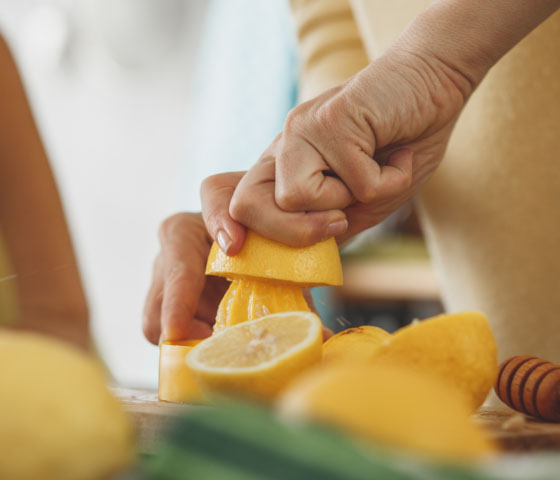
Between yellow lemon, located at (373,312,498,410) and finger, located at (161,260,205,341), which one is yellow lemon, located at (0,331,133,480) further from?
finger, located at (161,260,205,341)

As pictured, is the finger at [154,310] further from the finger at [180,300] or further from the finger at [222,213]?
the finger at [222,213]

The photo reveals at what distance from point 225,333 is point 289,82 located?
1.23m

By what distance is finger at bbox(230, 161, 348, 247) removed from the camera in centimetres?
57

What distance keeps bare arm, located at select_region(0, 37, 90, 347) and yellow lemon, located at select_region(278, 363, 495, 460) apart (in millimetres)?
858

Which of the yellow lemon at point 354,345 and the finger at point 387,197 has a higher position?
the finger at point 387,197

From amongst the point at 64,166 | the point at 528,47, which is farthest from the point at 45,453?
the point at 64,166

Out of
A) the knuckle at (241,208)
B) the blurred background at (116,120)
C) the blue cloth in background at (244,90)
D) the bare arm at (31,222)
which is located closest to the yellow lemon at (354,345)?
the knuckle at (241,208)

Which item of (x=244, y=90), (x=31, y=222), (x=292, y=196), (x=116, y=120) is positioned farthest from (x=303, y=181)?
(x=116, y=120)

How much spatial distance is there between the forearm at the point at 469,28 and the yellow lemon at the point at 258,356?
0.37m

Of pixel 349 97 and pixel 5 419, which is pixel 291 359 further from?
pixel 349 97

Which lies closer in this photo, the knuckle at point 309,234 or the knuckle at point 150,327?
the knuckle at point 309,234

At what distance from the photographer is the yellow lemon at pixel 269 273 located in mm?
573

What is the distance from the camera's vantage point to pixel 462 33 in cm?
66

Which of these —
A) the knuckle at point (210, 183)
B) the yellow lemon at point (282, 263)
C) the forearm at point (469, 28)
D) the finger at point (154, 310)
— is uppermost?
the forearm at point (469, 28)
